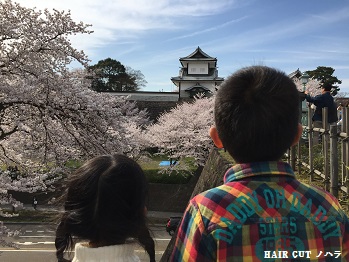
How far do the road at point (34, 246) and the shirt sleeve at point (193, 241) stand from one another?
11043 mm

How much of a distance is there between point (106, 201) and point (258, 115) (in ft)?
1.91

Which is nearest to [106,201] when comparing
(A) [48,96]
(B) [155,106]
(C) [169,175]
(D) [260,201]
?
(D) [260,201]

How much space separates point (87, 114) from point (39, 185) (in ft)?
6.23

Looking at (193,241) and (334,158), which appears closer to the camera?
(193,241)

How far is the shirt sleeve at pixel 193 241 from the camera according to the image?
0.92 m

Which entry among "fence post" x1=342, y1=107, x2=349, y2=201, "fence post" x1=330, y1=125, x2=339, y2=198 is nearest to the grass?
"fence post" x1=330, y1=125, x2=339, y2=198

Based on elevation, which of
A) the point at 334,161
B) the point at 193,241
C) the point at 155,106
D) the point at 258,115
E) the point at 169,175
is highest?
the point at 155,106

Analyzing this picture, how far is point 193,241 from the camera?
93 cm

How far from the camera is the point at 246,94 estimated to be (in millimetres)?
995

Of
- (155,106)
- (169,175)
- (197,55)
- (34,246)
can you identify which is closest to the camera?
(34,246)

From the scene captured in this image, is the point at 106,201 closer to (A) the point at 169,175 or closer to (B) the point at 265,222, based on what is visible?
(B) the point at 265,222

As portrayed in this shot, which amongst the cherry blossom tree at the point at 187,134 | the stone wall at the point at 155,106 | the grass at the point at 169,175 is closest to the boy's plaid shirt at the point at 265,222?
the cherry blossom tree at the point at 187,134

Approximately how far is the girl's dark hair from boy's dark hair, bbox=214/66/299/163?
365 millimetres

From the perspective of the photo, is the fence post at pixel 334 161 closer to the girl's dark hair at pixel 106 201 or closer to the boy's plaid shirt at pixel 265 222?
the boy's plaid shirt at pixel 265 222
